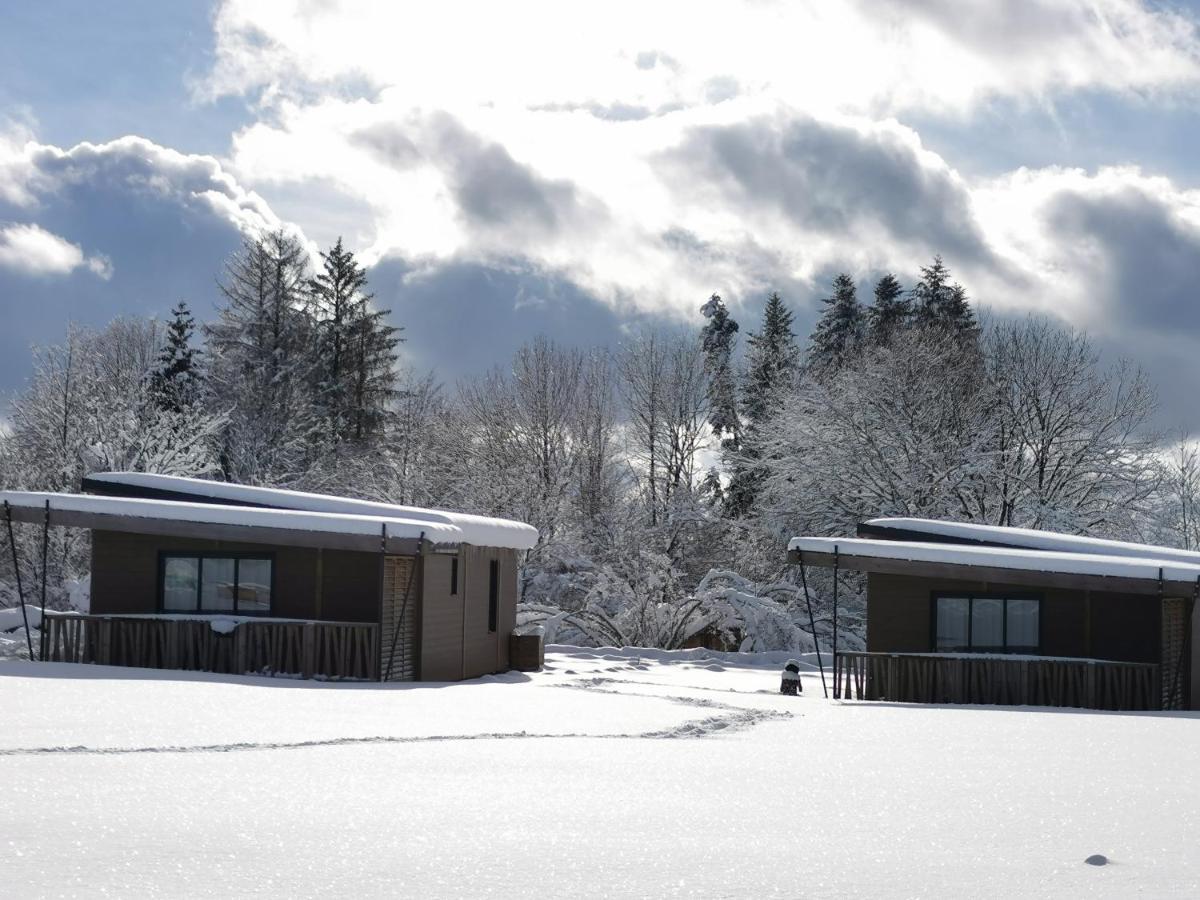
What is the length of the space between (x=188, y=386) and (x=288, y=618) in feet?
95.3

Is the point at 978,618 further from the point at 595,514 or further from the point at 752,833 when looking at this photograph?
the point at 595,514

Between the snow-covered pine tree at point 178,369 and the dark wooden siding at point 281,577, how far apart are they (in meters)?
26.0

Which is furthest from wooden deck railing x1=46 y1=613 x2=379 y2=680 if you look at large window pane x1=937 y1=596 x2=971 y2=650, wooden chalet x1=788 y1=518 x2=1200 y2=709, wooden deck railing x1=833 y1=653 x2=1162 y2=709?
large window pane x1=937 y1=596 x2=971 y2=650

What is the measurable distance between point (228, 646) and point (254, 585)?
1.73 meters

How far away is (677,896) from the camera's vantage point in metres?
6.16

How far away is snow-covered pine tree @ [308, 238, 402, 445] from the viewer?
5069 centimetres

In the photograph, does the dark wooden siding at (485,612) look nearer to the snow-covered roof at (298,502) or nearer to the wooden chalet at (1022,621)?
the snow-covered roof at (298,502)

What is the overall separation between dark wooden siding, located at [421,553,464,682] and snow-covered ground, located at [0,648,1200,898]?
15.2ft

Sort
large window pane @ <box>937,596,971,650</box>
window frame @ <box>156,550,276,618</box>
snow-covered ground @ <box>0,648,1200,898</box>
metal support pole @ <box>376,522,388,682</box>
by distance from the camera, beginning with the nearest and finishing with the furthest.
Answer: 1. snow-covered ground @ <box>0,648,1200,898</box>
2. metal support pole @ <box>376,522,388,682</box>
3. window frame @ <box>156,550,276,618</box>
4. large window pane @ <box>937,596,971,650</box>

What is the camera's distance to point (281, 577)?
21375 millimetres

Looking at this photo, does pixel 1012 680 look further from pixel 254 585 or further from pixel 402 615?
pixel 254 585

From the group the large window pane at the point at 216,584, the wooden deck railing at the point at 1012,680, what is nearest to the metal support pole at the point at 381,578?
the large window pane at the point at 216,584

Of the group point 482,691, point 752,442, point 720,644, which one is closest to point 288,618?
point 482,691

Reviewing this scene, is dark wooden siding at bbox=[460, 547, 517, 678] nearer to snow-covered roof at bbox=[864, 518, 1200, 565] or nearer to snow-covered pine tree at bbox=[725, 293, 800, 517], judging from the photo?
snow-covered roof at bbox=[864, 518, 1200, 565]
